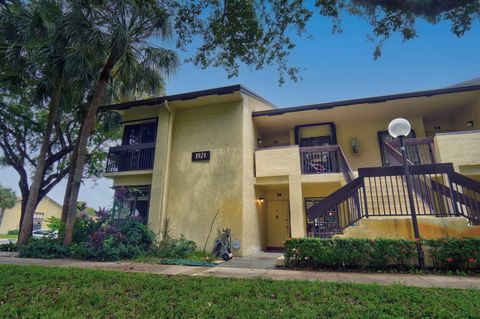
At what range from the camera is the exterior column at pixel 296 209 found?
985 centimetres

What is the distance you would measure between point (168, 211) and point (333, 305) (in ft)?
29.3

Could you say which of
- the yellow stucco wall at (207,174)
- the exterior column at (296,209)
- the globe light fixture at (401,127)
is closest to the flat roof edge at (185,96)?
the yellow stucco wall at (207,174)

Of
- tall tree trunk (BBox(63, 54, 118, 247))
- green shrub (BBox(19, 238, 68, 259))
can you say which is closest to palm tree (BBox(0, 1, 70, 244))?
tall tree trunk (BBox(63, 54, 118, 247))

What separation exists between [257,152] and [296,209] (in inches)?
125

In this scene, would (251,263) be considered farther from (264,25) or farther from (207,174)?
(264,25)

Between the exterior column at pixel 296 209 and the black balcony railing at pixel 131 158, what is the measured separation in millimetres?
6732

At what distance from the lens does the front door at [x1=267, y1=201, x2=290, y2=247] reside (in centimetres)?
1252

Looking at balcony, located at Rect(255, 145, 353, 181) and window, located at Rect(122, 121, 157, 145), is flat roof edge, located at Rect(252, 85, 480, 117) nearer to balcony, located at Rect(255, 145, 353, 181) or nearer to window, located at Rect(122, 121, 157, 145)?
balcony, located at Rect(255, 145, 353, 181)

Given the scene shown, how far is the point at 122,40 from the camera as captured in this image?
9016 millimetres

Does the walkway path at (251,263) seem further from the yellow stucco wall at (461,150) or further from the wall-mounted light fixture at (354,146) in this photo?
the yellow stucco wall at (461,150)

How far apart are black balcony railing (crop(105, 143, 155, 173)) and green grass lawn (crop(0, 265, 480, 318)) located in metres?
7.40

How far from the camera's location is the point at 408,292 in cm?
399

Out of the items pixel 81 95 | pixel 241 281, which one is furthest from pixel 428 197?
pixel 81 95

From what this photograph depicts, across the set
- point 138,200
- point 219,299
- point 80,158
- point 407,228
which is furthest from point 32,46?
point 407,228
